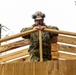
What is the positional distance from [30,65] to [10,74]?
0.89 feet

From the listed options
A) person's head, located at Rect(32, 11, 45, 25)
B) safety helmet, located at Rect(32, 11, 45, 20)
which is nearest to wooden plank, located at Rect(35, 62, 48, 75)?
person's head, located at Rect(32, 11, 45, 25)

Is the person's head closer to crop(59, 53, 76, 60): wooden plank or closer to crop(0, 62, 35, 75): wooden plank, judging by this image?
crop(0, 62, 35, 75): wooden plank

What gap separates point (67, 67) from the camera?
359cm

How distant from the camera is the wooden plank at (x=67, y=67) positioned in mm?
3574

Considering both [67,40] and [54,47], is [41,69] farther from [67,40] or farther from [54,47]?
[67,40]

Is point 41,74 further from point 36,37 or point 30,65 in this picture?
point 36,37

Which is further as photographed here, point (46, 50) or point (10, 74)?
point (46, 50)

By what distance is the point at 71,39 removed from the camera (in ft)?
20.6

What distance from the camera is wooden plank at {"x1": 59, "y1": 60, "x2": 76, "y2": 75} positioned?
11.7 feet

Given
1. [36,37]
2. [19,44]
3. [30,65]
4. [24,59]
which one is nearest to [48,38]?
[36,37]

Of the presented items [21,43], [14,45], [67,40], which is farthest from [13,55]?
[67,40]

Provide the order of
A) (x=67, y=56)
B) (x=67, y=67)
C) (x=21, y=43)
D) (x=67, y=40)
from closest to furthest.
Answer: (x=67, y=67) < (x=21, y=43) < (x=67, y=40) < (x=67, y=56)

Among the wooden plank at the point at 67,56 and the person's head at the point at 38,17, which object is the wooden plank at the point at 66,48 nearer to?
the wooden plank at the point at 67,56

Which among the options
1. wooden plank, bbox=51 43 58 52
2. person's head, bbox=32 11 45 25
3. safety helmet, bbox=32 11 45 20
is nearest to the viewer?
person's head, bbox=32 11 45 25
